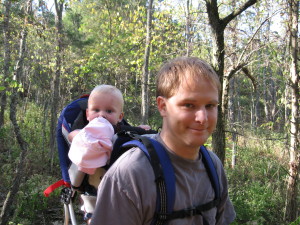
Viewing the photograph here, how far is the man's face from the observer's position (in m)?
1.32

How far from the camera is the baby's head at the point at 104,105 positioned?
6.68ft

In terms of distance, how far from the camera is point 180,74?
1.36 m

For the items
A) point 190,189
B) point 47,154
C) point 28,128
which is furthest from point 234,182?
point 28,128

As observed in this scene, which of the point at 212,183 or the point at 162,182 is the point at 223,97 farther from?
the point at 162,182

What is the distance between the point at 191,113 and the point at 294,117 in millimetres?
4874

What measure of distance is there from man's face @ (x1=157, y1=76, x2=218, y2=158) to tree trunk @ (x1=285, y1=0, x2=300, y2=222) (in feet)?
15.2

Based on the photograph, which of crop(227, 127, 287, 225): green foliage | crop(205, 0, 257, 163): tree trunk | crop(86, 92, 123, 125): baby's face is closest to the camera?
crop(86, 92, 123, 125): baby's face

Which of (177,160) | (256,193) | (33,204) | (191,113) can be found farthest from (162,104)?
(256,193)

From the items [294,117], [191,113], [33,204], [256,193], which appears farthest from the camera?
[256,193]

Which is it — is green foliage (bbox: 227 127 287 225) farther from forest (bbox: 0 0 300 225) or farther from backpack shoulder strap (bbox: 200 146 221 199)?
backpack shoulder strap (bbox: 200 146 221 199)

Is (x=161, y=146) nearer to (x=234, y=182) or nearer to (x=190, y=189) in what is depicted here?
(x=190, y=189)

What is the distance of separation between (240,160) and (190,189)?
9285 mm

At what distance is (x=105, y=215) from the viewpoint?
3.99 feet

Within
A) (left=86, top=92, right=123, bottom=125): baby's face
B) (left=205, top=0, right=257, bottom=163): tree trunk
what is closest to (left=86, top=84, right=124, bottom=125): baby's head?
(left=86, top=92, right=123, bottom=125): baby's face
